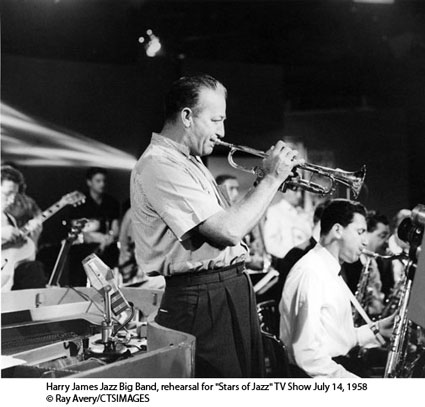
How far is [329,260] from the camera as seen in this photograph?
2.48 m

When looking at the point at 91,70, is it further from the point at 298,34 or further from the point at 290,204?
the point at 290,204

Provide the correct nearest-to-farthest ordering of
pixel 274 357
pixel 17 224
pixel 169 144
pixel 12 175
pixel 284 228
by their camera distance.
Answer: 1. pixel 169 144
2. pixel 274 357
3. pixel 17 224
4. pixel 284 228
5. pixel 12 175

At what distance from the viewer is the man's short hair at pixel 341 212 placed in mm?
2516

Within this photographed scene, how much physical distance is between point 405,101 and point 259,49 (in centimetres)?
82

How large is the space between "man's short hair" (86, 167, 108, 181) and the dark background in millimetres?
73

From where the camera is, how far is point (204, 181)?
1780mm

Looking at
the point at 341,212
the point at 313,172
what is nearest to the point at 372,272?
the point at 341,212

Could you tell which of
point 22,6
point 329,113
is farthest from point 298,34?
point 22,6

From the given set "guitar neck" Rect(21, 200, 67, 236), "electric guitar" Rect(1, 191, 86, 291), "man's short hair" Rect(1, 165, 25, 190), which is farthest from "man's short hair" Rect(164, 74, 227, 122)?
"man's short hair" Rect(1, 165, 25, 190)

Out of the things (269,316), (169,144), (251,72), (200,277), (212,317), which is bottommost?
(269,316)

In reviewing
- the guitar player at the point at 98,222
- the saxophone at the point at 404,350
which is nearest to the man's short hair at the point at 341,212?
the saxophone at the point at 404,350

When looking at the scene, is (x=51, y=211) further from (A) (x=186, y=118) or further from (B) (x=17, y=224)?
(A) (x=186, y=118)

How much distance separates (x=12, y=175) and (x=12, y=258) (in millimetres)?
695

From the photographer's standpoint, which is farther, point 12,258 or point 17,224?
point 17,224
